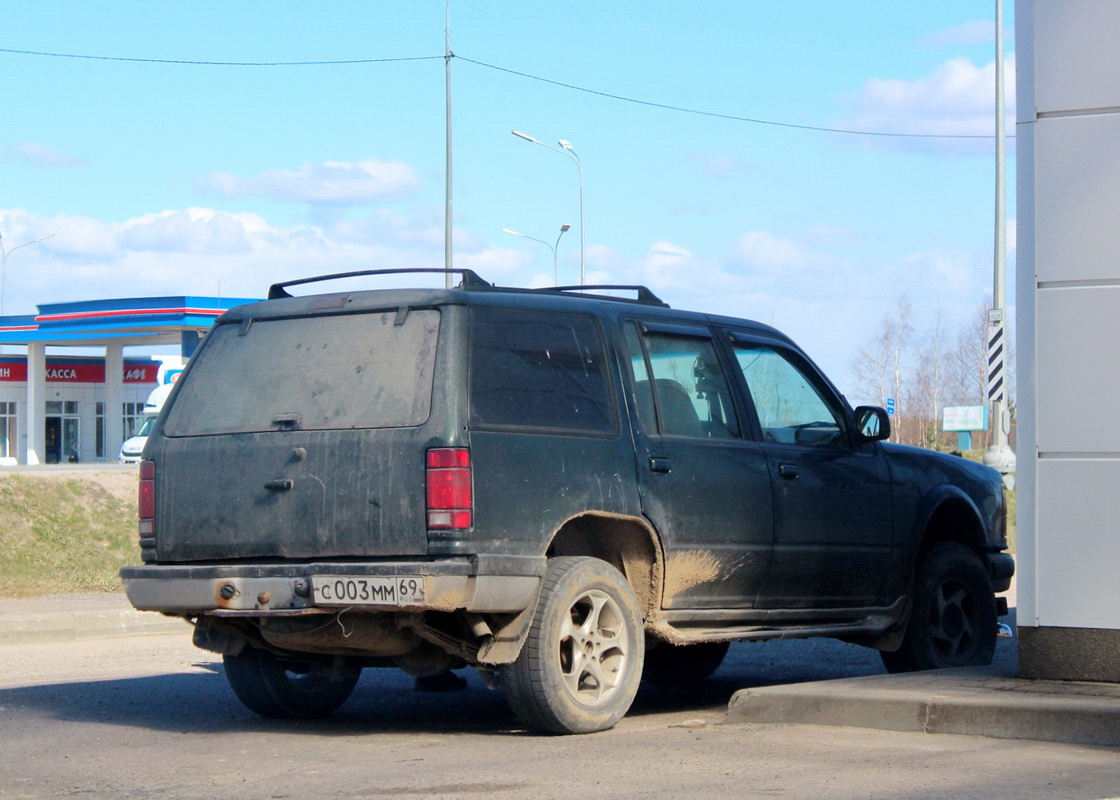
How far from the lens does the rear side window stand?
20.8ft

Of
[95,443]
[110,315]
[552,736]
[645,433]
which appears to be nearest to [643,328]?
[645,433]

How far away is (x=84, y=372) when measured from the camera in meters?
59.9

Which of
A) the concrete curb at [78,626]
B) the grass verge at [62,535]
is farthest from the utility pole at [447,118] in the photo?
the concrete curb at [78,626]

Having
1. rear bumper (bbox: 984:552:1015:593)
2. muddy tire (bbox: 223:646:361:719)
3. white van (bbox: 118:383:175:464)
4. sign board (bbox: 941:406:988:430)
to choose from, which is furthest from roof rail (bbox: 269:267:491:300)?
sign board (bbox: 941:406:988:430)

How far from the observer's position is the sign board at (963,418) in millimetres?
42625

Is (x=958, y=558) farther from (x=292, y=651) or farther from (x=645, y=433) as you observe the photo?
(x=292, y=651)

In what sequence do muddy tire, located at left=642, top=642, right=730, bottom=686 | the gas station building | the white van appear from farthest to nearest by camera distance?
1. the gas station building
2. the white van
3. muddy tire, located at left=642, top=642, right=730, bottom=686

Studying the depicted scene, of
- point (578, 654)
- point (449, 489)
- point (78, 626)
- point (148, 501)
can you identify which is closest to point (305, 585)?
point (449, 489)

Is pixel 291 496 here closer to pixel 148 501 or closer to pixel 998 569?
pixel 148 501

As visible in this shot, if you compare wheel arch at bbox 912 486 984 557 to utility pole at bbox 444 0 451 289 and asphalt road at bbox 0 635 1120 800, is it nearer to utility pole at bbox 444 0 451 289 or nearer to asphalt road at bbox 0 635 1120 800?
asphalt road at bbox 0 635 1120 800

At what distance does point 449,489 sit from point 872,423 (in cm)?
301

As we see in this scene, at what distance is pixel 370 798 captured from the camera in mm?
5062

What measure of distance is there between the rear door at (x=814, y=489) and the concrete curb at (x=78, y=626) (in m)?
5.45

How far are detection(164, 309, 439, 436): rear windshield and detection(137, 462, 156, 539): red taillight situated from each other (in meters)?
0.20
